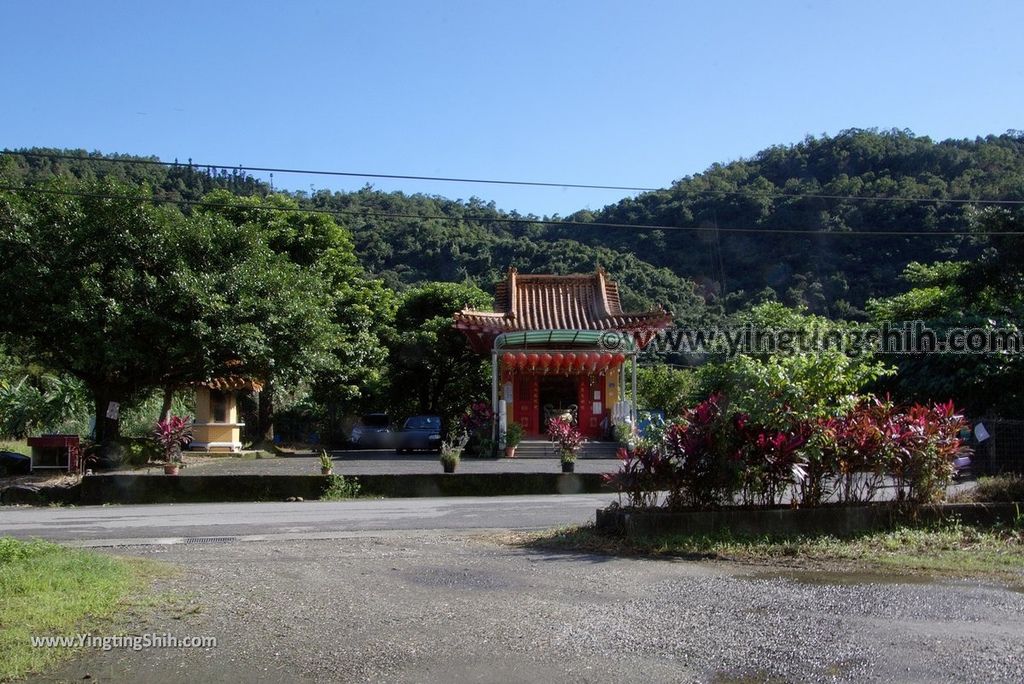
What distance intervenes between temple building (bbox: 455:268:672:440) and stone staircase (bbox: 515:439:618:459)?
3.18ft

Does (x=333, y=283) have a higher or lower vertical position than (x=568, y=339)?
higher

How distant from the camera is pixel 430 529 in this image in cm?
1248

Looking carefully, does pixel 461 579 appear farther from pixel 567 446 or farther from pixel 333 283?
pixel 333 283

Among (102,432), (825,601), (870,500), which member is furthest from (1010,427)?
(102,432)

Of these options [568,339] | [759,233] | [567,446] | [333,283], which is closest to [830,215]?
[759,233]

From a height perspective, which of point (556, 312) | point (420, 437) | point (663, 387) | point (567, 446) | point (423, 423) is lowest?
point (420, 437)

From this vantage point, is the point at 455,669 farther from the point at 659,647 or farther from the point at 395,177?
the point at 395,177

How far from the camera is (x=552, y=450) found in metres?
29.3

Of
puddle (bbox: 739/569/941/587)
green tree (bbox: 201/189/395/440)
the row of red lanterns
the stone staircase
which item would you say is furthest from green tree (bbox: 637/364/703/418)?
puddle (bbox: 739/569/941/587)

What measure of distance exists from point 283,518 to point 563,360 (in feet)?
54.9

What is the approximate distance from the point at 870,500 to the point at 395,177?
382 inches

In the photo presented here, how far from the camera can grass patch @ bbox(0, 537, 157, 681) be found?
579 cm

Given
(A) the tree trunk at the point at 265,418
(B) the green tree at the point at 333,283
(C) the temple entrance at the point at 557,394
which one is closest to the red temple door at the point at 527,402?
(C) the temple entrance at the point at 557,394

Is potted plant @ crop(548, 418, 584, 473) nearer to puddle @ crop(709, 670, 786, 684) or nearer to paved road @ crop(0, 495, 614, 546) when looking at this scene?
paved road @ crop(0, 495, 614, 546)
